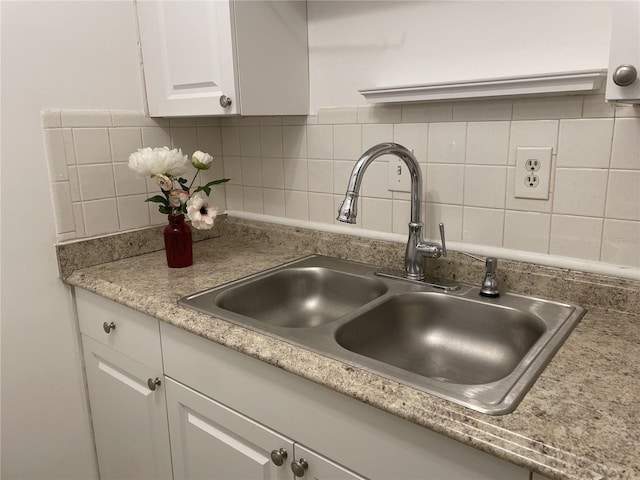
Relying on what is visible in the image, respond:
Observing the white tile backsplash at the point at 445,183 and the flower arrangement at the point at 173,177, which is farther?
the flower arrangement at the point at 173,177

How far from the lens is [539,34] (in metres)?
1.05

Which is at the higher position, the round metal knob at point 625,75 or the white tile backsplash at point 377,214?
the round metal knob at point 625,75

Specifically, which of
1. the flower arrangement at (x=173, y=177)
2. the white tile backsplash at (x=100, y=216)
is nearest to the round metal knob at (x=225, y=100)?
the flower arrangement at (x=173, y=177)

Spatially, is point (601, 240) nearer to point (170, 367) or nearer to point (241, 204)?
point (170, 367)

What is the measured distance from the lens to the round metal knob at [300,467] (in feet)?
2.95

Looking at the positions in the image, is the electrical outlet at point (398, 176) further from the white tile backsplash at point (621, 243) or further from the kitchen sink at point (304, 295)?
the white tile backsplash at point (621, 243)

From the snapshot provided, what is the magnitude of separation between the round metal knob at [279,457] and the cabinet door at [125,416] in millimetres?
403

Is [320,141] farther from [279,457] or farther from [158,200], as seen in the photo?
[279,457]

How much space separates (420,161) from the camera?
1.27 meters

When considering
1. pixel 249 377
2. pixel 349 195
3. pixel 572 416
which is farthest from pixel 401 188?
pixel 572 416

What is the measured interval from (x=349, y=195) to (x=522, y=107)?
0.44 m

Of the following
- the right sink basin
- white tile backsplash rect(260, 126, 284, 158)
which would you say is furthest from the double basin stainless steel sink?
white tile backsplash rect(260, 126, 284, 158)

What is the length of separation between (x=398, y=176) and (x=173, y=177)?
638 mm

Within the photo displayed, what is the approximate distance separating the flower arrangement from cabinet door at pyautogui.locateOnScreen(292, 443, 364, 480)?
0.70 m
